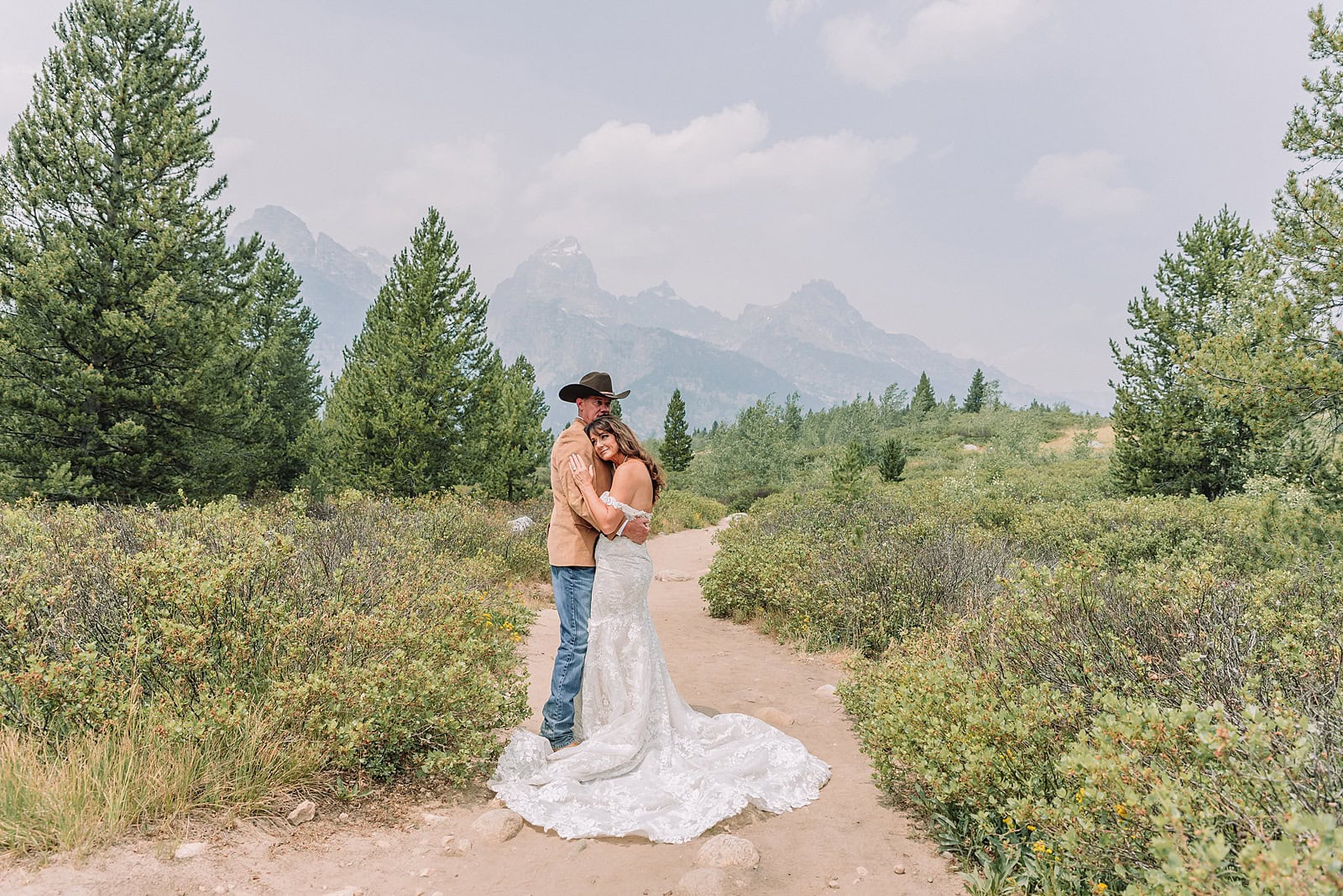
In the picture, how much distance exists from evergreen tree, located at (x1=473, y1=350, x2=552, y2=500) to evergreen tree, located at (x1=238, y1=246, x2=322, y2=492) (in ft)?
18.6

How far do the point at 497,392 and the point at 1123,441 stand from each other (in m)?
17.5

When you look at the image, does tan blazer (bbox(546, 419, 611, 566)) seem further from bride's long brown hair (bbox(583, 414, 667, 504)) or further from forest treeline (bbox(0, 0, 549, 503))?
forest treeline (bbox(0, 0, 549, 503))

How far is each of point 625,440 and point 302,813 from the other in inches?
108

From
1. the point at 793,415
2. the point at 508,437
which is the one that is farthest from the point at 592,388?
the point at 793,415

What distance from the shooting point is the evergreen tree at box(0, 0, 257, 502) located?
1220cm

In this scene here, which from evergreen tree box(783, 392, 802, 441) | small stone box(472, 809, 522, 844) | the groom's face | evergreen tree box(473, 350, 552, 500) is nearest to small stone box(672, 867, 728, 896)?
small stone box(472, 809, 522, 844)

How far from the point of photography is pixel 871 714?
15.9 feet

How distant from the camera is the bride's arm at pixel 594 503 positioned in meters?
4.31

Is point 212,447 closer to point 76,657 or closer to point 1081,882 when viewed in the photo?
point 76,657

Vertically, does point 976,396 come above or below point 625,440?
above

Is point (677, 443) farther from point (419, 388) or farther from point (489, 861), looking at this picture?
point (489, 861)

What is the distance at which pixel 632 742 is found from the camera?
4.27 metres

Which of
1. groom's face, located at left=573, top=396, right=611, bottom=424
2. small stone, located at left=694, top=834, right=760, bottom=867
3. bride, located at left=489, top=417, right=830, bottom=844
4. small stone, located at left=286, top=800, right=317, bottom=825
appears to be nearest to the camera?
small stone, located at left=694, top=834, right=760, bottom=867

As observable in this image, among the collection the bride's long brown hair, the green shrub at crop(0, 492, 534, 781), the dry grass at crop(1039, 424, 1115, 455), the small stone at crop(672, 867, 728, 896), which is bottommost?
the small stone at crop(672, 867, 728, 896)
